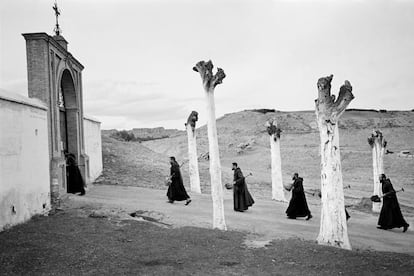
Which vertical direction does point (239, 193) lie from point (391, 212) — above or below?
above

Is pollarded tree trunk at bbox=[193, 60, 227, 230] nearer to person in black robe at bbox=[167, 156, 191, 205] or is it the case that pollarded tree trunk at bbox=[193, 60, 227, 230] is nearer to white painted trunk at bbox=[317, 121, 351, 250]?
white painted trunk at bbox=[317, 121, 351, 250]

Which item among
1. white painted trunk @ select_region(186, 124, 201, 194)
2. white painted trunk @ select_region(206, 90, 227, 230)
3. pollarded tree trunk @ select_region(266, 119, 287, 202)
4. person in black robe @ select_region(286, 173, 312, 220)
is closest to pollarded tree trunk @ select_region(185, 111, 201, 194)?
white painted trunk @ select_region(186, 124, 201, 194)

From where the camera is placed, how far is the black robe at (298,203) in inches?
492

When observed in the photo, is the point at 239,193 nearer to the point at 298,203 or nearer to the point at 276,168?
the point at 298,203

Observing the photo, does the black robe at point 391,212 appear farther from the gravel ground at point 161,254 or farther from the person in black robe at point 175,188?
the person in black robe at point 175,188

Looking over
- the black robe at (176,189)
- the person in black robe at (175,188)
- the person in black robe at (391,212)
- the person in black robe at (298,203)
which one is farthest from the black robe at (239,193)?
the person in black robe at (391,212)

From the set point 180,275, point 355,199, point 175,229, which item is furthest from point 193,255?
point 355,199

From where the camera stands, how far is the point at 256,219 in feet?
39.1

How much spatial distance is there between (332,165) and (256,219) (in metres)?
3.98

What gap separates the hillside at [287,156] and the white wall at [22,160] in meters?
8.50

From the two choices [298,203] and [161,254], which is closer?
[161,254]

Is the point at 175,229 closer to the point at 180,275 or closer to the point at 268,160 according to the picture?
the point at 180,275

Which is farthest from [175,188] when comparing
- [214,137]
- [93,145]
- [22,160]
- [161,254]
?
[93,145]

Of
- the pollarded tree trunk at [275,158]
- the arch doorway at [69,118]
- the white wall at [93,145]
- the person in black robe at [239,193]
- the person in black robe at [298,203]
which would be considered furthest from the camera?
the white wall at [93,145]
